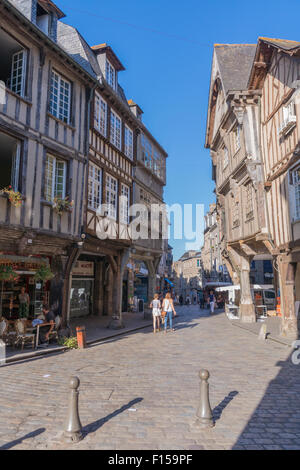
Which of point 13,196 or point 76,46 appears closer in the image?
point 13,196

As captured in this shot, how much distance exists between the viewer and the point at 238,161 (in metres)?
15.9

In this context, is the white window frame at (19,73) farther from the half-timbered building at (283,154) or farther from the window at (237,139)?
the window at (237,139)

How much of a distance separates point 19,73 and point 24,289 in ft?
22.8

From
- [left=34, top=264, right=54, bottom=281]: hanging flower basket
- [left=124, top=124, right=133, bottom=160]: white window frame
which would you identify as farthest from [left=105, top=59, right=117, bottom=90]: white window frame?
[left=34, top=264, right=54, bottom=281]: hanging flower basket

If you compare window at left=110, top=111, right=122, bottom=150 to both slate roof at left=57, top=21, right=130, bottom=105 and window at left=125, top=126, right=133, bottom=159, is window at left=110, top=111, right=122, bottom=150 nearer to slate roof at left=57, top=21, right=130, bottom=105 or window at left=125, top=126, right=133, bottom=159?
window at left=125, top=126, right=133, bottom=159

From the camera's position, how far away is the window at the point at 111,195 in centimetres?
1329

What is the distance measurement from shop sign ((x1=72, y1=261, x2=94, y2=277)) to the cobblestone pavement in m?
8.10

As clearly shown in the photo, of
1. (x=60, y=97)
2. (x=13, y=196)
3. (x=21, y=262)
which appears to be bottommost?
(x=21, y=262)

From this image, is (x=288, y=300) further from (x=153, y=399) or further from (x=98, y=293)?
(x=98, y=293)

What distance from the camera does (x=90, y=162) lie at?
11.9m

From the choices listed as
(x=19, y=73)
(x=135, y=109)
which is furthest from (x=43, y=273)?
(x=135, y=109)

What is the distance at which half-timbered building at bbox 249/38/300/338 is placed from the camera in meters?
11.2

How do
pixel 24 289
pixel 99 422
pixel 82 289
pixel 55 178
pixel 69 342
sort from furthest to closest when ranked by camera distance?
pixel 82 289
pixel 24 289
pixel 55 178
pixel 69 342
pixel 99 422

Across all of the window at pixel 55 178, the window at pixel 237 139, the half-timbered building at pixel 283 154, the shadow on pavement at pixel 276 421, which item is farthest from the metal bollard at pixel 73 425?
the window at pixel 237 139
